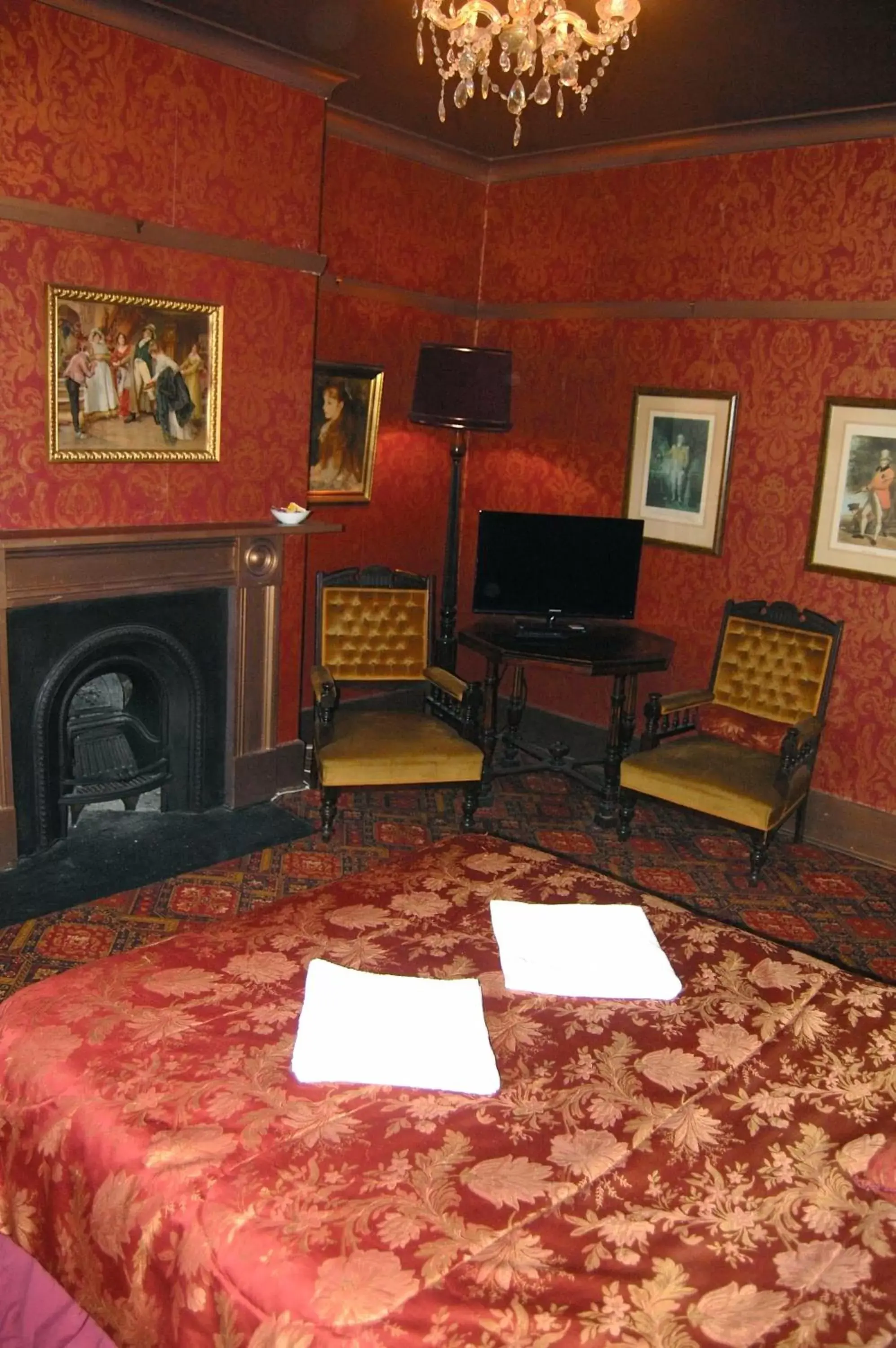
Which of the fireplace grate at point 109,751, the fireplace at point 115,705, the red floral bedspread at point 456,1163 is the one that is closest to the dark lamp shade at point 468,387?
the fireplace at point 115,705

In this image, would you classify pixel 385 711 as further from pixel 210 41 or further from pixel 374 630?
pixel 210 41

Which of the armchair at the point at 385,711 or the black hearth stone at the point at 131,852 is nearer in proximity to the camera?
the black hearth stone at the point at 131,852

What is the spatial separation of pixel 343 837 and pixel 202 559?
1.54 meters

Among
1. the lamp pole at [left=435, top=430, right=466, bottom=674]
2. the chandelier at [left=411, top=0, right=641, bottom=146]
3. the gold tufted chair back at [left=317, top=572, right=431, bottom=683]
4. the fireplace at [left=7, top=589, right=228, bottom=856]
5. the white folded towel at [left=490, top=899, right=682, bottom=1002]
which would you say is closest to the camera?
the white folded towel at [left=490, top=899, right=682, bottom=1002]

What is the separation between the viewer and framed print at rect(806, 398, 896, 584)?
5246 mm

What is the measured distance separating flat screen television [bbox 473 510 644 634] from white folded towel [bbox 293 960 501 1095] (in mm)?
3696

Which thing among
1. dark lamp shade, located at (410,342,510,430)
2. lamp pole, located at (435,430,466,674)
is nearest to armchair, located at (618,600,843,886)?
lamp pole, located at (435,430,466,674)

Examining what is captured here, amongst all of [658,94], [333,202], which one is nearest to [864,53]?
[658,94]

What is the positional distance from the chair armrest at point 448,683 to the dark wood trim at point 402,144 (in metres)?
3.01

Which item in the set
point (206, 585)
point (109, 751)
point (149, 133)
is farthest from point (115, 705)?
point (149, 133)

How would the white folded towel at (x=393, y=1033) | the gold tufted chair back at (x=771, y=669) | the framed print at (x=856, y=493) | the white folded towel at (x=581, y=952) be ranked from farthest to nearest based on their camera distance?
the gold tufted chair back at (x=771, y=669) → the framed print at (x=856, y=493) → the white folded towel at (x=581, y=952) → the white folded towel at (x=393, y=1033)

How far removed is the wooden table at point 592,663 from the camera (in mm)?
5523

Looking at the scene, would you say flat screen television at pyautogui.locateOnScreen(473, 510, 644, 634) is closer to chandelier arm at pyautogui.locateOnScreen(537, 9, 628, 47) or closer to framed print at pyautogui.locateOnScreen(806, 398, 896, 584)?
framed print at pyautogui.locateOnScreen(806, 398, 896, 584)

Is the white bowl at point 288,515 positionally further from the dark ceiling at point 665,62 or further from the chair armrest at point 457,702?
the dark ceiling at point 665,62
